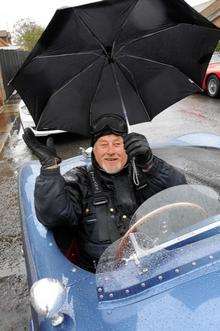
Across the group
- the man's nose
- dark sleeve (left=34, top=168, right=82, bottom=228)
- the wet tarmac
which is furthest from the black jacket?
the wet tarmac

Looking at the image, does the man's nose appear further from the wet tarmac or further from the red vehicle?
the red vehicle

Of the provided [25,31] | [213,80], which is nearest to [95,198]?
[213,80]

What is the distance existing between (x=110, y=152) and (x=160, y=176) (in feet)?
1.06

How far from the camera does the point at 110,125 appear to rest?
2453mm

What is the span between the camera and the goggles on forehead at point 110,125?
2.45 m

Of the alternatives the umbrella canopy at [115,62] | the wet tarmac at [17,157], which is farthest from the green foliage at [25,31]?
the umbrella canopy at [115,62]

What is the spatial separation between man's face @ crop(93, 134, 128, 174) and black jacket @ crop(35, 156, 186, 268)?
5cm

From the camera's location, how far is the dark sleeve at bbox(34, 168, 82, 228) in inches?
87.3

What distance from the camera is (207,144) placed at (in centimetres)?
332

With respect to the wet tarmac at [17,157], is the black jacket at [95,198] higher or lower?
higher

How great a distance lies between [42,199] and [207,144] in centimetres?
160

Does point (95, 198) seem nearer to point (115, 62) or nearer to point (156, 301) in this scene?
point (115, 62)

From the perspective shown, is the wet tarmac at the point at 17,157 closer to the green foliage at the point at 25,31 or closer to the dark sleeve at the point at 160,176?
the dark sleeve at the point at 160,176

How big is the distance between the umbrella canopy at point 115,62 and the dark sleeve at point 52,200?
514mm
